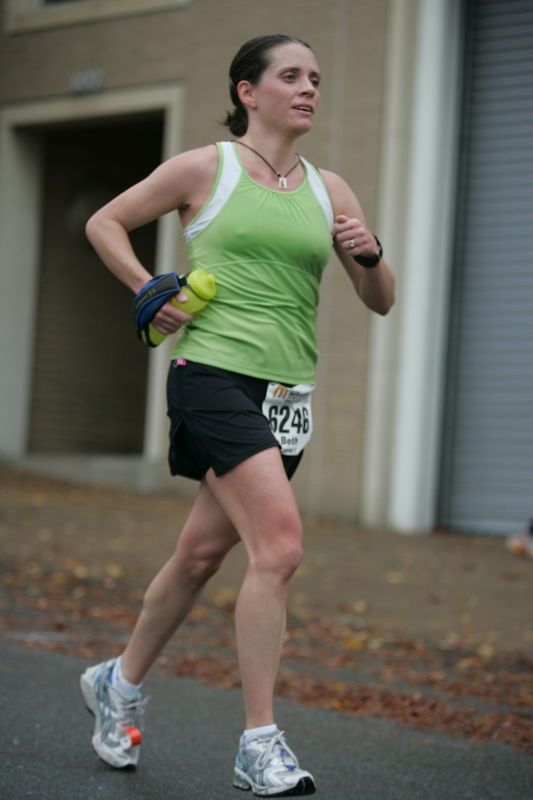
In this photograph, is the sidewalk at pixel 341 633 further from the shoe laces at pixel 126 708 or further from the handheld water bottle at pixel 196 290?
the handheld water bottle at pixel 196 290

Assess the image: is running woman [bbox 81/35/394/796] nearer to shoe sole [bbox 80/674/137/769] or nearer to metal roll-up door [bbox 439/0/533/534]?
shoe sole [bbox 80/674/137/769]

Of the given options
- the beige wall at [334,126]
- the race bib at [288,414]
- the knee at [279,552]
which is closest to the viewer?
the knee at [279,552]

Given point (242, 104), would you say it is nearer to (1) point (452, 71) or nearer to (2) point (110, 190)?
(1) point (452, 71)

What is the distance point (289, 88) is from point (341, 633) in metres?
4.56

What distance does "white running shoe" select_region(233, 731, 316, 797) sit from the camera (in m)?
3.99

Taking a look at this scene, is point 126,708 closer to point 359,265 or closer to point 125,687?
point 125,687

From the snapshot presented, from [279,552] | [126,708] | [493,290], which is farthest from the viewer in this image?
[493,290]

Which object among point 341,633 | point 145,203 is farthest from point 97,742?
point 341,633

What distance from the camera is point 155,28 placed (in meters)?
15.1

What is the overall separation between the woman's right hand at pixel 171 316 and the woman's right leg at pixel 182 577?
534 millimetres

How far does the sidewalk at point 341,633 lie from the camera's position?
217 inches

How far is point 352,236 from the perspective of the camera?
4.51m

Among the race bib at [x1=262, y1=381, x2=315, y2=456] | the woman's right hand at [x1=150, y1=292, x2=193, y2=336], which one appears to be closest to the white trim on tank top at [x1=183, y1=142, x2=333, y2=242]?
the woman's right hand at [x1=150, y1=292, x2=193, y2=336]

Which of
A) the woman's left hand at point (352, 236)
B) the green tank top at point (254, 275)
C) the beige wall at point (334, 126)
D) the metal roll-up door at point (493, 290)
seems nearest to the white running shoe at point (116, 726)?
the green tank top at point (254, 275)
